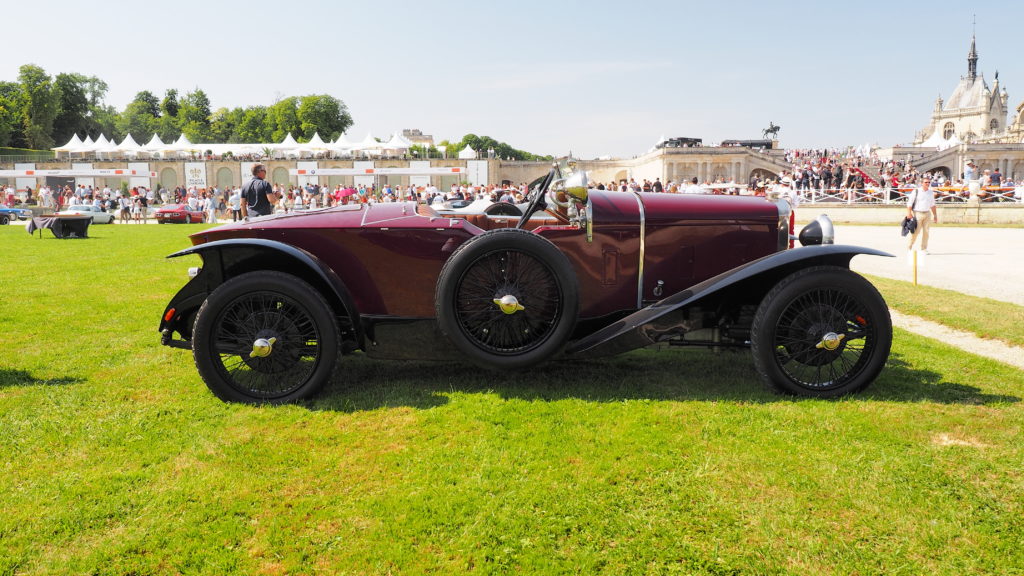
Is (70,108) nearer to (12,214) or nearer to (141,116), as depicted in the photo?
(141,116)

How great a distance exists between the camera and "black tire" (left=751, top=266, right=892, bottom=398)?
4.18 m

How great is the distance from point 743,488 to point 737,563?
2.12 feet

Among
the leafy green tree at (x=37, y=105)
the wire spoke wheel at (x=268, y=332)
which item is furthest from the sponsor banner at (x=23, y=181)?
the wire spoke wheel at (x=268, y=332)

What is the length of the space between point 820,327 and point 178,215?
1411 inches

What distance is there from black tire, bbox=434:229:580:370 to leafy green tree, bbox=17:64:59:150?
108 m

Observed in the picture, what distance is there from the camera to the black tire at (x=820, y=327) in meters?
4.18

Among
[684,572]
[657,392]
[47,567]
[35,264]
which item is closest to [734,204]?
[657,392]

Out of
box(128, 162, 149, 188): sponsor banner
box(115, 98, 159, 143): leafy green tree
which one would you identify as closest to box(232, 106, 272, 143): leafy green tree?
box(115, 98, 159, 143): leafy green tree

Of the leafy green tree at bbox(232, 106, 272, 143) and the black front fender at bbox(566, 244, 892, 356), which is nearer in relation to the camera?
the black front fender at bbox(566, 244, 892, 356)

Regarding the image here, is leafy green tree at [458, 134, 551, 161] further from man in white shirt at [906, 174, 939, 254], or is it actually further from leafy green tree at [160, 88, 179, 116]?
man in white shirt at [906, 174, 939, 254]

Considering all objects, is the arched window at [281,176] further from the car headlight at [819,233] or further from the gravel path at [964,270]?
the car headlight at [819,233]

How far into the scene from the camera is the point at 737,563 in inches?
97.0

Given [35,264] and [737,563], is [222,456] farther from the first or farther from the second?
[35,264]

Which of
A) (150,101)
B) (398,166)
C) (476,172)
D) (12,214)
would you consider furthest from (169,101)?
(12,214)
